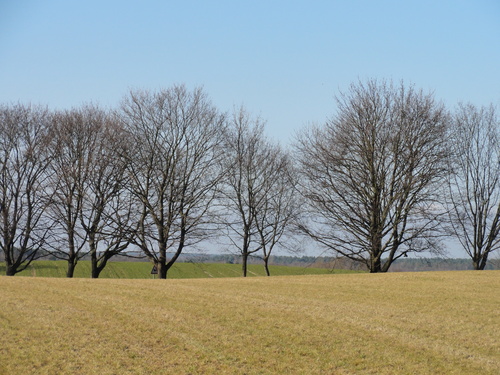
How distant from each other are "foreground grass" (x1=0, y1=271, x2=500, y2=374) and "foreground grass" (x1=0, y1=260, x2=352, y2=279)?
123 feet

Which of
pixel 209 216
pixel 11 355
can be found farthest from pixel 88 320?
pixel 209 216

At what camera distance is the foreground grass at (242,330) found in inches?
453

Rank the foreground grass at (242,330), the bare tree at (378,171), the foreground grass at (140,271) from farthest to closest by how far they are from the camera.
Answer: the foreground grass at (140,271)
the bare tree at (378,171)
the foreground grass at (242,330)

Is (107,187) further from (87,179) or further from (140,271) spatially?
(140,271)

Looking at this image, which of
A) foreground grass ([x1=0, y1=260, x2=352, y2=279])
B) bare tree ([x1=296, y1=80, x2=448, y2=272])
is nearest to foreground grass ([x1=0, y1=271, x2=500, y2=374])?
bare tree ([x1=296, y1=80, x2=448, y2=272])

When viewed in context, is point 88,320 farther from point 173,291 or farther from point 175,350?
point 173,291

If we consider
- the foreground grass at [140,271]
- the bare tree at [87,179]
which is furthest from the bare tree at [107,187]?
the foreground grass at [140,271]

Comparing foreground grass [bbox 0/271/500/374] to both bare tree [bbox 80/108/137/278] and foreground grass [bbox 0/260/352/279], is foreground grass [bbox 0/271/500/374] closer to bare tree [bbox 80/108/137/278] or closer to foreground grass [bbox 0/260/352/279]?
bare tree [bbox 80/108/137/278]

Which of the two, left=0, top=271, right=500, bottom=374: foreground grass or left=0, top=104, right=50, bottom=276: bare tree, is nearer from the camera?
left=0, top=271, right=500, bottom=374: foreground grass

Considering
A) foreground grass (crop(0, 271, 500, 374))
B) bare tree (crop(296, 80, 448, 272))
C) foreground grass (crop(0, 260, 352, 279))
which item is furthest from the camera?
foreground grass (crop(0, 260, 352, 279))

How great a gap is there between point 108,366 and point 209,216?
23.0 meters

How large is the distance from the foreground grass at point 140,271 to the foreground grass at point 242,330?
1481 inches

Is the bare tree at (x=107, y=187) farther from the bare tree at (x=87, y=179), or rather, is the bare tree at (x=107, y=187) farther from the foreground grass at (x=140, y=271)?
the foreground grass at (x=140, y=271)

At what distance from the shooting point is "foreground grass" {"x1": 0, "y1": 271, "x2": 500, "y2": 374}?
1151 centimetres
